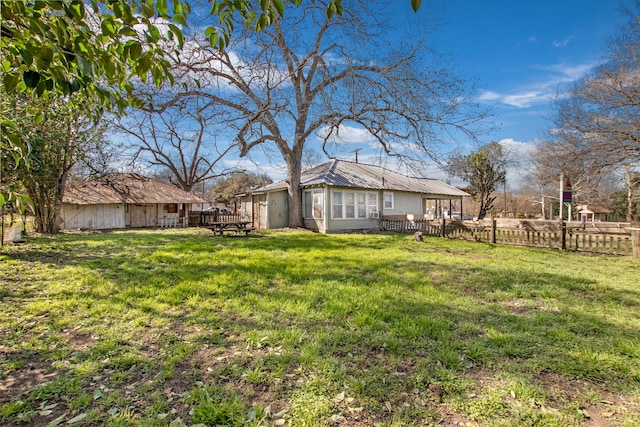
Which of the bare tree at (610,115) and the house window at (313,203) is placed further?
the house window at (313,203)

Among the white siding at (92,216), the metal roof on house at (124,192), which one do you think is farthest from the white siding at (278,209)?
the white siding at (92,216)

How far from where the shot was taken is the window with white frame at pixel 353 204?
16.6 m

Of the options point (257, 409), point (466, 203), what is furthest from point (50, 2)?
point (466, 203)

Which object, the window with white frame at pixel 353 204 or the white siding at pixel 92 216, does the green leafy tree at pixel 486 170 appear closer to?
the window with white frame at pixel 353 204

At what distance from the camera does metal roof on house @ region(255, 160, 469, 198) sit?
55.4ft

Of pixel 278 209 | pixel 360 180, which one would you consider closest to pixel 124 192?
pixel 278 209

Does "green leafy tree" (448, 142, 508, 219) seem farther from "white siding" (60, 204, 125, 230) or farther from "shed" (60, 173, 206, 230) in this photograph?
"white siding" (60, 204, 125, 230)

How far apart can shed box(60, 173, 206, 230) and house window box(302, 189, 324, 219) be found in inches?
409

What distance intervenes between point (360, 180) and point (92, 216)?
57.2ft

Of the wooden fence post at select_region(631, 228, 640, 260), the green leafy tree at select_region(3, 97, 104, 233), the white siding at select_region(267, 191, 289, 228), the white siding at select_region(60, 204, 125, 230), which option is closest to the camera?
the wooden fence post at select_region(631, 228, 640, 260)

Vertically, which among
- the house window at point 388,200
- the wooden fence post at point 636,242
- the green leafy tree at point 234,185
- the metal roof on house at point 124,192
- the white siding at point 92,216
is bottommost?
the wooden fence post at point 636,242

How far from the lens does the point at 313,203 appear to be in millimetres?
16781

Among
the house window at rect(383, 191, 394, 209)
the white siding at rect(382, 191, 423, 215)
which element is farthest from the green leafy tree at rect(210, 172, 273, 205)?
the house window at rect(383, 191, 394, 209)

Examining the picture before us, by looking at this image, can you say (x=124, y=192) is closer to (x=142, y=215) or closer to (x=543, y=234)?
(x=142, y=215)
